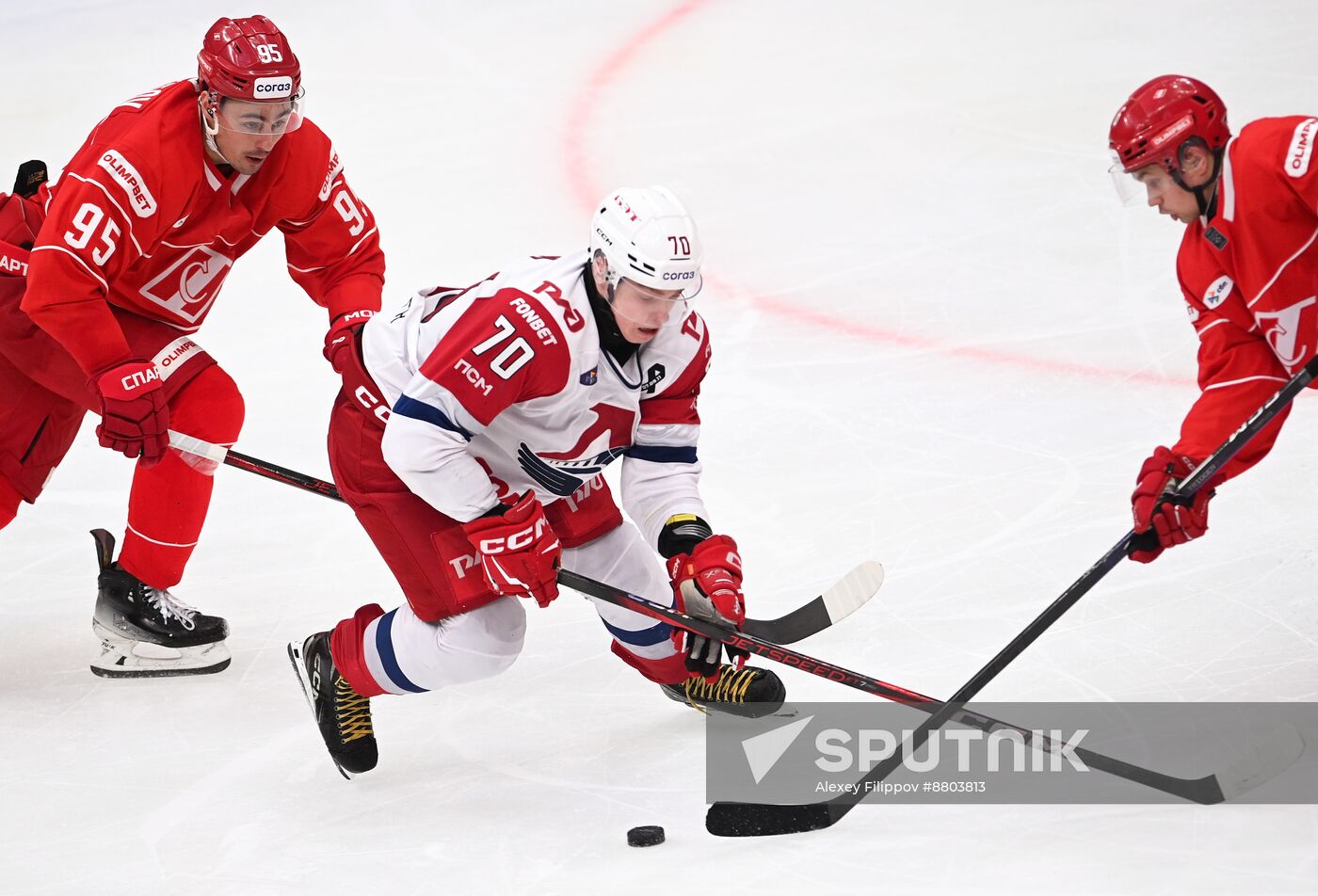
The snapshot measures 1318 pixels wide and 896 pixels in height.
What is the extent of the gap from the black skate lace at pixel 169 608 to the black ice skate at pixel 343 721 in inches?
25.5

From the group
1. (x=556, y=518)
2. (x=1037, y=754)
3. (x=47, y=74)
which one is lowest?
(x=1037, y=754)

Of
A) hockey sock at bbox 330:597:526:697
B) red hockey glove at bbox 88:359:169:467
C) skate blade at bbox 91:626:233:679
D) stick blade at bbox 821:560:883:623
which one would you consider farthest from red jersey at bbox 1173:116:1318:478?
skate blade at bbox 91:626:233:679

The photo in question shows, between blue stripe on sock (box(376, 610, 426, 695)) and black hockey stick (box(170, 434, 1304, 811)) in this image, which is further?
blue stripe on sock (box(376, 610, 426, 695))

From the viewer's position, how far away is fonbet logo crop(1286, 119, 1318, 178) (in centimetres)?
244

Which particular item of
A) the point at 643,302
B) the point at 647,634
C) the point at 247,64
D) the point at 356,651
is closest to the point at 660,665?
the point at 647,634

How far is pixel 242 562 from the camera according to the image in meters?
3.82

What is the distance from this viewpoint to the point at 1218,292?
2.62 meters

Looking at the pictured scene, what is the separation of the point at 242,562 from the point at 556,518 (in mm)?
1250

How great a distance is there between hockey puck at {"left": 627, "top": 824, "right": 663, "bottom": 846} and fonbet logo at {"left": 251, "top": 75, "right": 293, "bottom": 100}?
5.26 ft

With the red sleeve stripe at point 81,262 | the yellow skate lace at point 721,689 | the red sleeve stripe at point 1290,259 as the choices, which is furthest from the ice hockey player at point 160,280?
the red sleeve stripe at point 1290,259

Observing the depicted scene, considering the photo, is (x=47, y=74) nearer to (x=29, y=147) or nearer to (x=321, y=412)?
(x=29, y=147)

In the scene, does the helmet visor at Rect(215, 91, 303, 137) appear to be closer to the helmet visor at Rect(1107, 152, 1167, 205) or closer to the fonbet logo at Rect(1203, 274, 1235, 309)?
the helmet visor at Rect(1107, 152, 1167, 205)

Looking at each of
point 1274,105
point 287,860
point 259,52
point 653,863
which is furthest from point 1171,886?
point 1274,105

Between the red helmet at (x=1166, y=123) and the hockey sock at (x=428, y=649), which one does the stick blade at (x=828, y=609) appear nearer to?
the hockey sock at (x=428, y=649)
